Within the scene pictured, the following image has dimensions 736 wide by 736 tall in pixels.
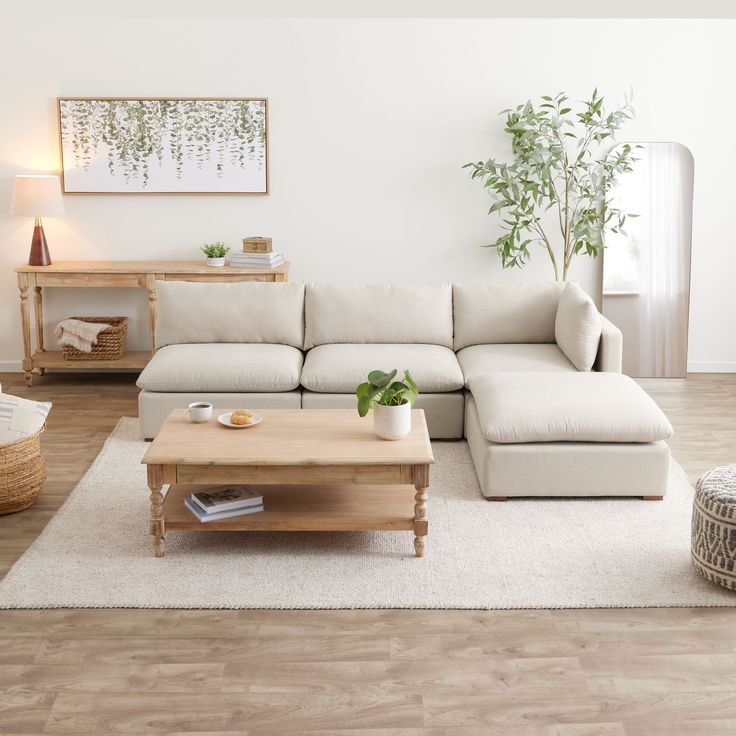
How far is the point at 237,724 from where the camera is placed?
235 cm

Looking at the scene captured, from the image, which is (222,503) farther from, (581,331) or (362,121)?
(362,121)

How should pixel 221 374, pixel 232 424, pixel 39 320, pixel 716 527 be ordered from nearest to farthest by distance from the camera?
pixel 716 527
pixel 232 424
pixel 221 374
pixel 39 320

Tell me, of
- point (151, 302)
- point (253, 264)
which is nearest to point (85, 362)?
point (151, 302)

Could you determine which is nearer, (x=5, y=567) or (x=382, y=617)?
(x=382, y=617)

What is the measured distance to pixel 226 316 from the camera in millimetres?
4914

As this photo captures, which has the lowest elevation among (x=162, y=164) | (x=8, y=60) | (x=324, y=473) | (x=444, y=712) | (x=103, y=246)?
(x=444, y=712)

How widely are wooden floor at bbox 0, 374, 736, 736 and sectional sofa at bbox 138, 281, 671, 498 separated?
969 millimetres

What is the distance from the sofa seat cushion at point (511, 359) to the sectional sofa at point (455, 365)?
0.03 feet

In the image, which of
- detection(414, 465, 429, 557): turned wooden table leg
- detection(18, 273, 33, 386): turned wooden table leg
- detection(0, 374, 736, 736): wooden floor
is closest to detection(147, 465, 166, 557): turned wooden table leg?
detection(0, 374, 736, 736): wooden floor

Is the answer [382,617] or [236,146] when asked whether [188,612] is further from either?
[236,146]

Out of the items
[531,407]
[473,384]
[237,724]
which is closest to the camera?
[237,724]

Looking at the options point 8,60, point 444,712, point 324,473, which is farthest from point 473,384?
point 8,60

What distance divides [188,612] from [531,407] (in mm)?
1692

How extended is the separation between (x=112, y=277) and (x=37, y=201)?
2.11ft
